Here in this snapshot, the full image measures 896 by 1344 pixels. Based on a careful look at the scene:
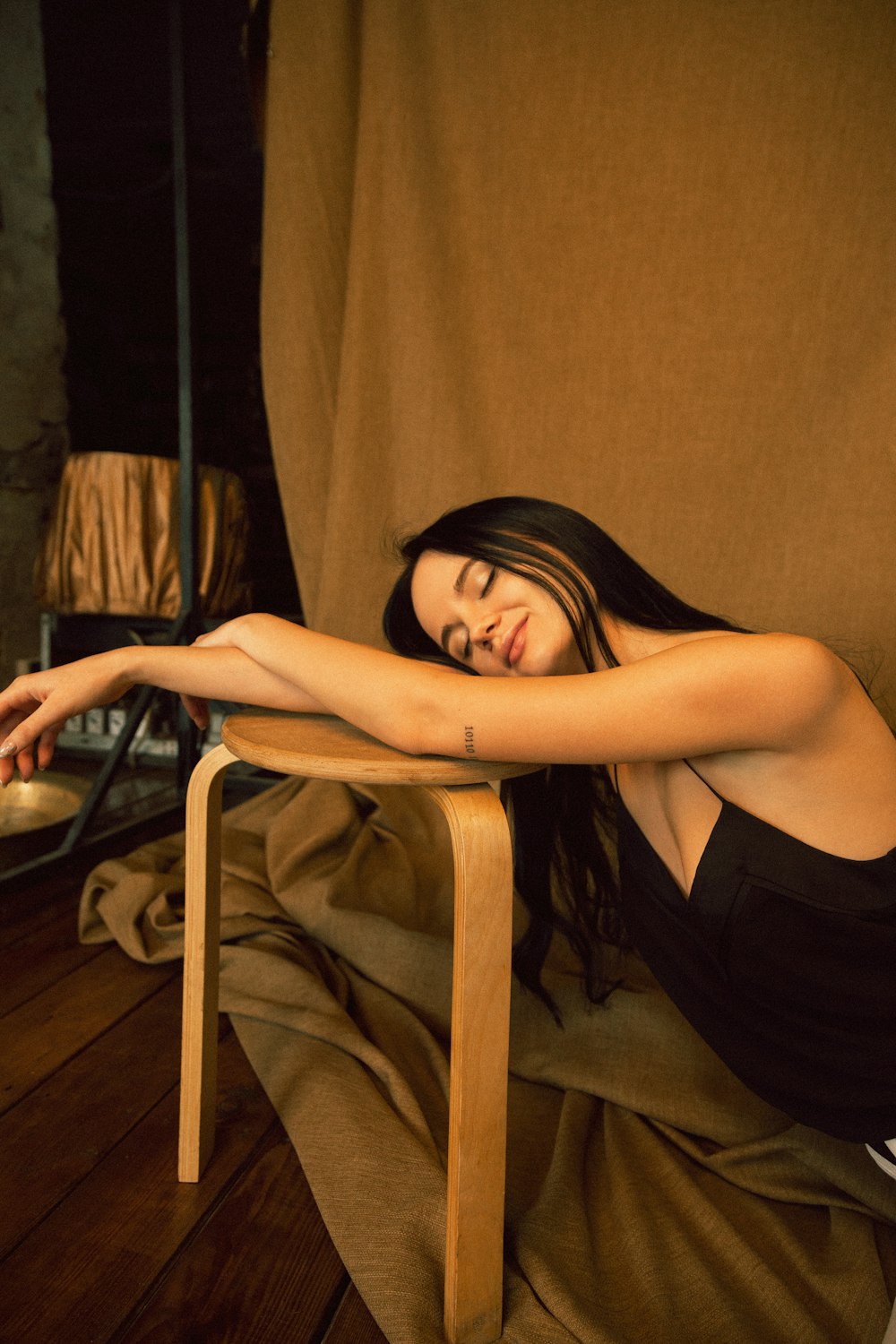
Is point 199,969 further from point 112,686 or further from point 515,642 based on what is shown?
point 515,642

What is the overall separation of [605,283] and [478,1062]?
1420 mm

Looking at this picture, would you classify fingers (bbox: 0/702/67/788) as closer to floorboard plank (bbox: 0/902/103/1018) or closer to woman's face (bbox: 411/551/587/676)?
woman's face (bbox: 411/551/587/676)

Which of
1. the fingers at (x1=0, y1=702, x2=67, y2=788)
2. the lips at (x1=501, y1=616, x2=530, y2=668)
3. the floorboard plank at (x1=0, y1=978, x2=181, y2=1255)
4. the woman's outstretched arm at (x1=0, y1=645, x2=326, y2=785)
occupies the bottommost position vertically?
the floorboard plank at (x1=0, y1=978, x2=181, y2=1255)

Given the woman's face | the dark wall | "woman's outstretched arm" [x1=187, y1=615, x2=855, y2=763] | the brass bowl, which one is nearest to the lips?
the woman's face

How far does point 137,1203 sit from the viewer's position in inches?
37.3

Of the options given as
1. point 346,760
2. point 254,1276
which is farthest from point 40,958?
point 346,760

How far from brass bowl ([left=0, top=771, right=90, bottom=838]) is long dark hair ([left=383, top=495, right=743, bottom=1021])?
1.18 m

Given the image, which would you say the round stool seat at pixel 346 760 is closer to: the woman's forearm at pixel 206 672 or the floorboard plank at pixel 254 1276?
the woman's forearm at pixel 206 672

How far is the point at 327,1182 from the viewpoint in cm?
96

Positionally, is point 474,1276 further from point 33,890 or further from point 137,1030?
point 33,890

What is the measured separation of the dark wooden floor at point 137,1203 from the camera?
80 centimetres

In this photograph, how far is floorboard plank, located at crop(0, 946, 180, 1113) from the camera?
118cm

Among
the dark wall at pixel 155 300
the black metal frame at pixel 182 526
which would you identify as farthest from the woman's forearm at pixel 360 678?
the dark wall at pixel 155 300

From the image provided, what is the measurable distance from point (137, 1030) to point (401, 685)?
2.76 feet
